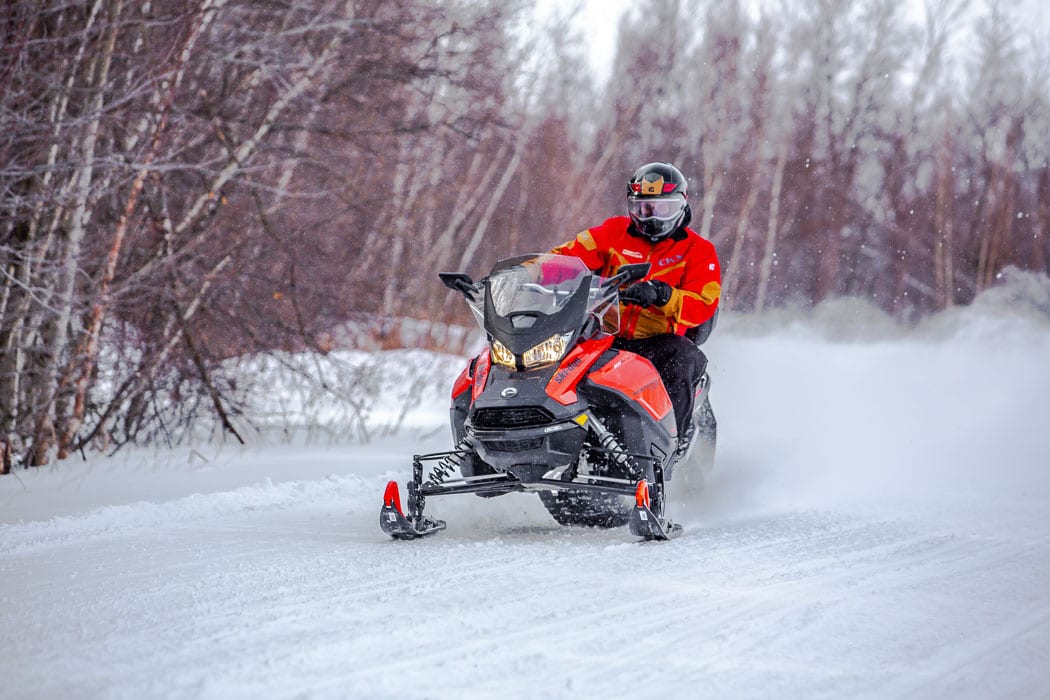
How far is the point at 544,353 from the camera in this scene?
5.52 metres

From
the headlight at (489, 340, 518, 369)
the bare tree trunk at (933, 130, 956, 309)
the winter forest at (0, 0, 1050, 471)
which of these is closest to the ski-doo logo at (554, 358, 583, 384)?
the headlight at (489, 340, 518, 369)

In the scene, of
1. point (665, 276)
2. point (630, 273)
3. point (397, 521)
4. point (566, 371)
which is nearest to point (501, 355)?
point (566, 371)

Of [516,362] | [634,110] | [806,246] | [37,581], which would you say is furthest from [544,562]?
[806,246]

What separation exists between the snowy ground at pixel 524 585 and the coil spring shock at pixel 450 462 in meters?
0.32

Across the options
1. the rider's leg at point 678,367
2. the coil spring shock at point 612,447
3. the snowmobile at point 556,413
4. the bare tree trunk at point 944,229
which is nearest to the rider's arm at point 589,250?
the rider's leg at point 678,367

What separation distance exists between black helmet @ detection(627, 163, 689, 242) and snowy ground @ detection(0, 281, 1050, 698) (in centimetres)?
Answer: 176

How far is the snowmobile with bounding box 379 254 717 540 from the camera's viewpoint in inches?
211

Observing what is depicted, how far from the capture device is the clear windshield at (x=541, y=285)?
5.64 m

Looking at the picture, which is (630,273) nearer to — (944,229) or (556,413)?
(556,413)

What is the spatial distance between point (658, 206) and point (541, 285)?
3.89 ft

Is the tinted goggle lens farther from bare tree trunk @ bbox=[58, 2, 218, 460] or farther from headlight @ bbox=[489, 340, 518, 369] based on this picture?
bare tree trunk @ bbox=[58, 2, 218, 460]

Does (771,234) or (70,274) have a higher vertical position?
(771,234)

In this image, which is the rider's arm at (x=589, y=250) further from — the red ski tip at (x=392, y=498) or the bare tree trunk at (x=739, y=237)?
the bare tree trunk at (x=739, y=237)

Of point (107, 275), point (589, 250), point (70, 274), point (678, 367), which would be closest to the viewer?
point (678, 367)
